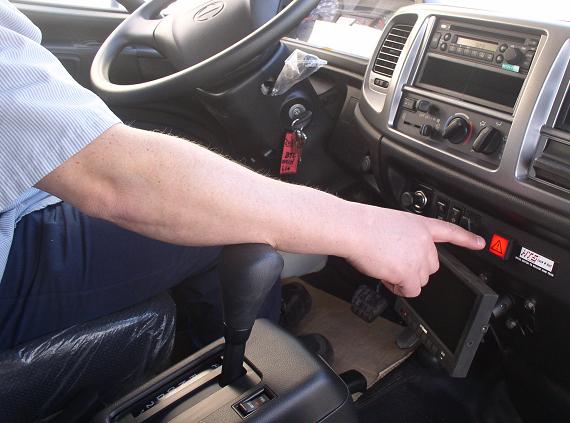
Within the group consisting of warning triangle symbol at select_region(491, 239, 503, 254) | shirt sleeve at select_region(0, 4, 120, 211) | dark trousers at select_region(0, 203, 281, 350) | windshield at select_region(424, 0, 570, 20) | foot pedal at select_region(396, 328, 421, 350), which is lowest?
foot pedal at select_region(396, 328, 421, 350)

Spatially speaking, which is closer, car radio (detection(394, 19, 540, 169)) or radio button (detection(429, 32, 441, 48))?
car radio (detection(394, 19, 540, 169))

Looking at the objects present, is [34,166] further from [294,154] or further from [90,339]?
[294,154]

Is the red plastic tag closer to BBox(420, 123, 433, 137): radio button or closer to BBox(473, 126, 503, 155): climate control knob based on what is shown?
BBox(420, 123, 433, 137): radio button

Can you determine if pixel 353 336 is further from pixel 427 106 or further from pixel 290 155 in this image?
pixel 427 106

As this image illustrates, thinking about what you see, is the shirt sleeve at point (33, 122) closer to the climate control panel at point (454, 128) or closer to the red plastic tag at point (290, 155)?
the climate control panel at point (454, 128)

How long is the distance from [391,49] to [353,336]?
75 cm

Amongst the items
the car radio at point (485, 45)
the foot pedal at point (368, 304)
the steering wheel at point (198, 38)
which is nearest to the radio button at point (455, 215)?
the car radio at point (485, 45)

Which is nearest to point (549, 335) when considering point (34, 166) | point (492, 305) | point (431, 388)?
point (492, 305)

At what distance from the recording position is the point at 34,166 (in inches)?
22.8

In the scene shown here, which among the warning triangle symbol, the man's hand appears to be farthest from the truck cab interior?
the man's hand

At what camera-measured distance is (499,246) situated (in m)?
0.89

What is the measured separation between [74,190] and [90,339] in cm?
28

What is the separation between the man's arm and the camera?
61cm

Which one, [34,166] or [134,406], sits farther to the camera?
[134,406]
